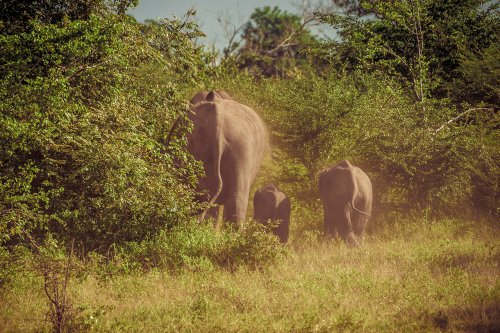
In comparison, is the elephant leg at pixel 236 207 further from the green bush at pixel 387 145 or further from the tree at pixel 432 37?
the tree at pixel 432 37

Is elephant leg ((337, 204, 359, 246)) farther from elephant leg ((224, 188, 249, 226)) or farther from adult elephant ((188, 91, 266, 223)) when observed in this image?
elephant leg ((224, 188, 249, 226))

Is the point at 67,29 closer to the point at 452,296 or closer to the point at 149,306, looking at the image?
the point at 149,306

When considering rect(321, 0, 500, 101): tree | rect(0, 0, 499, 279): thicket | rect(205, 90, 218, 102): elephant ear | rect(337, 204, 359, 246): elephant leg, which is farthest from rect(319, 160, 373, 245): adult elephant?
rect(321, 0, 500, 101): tree

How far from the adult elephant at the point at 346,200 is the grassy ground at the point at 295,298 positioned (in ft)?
7.78

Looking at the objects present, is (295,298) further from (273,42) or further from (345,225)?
(273,42)

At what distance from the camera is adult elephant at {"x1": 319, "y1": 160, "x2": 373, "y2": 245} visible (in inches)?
444

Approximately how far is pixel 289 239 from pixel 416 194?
12.7 feet

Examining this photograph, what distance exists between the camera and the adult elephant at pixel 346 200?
11.3 meters

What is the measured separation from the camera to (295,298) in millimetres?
6445

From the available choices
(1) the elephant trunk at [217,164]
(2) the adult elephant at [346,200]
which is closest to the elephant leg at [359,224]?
(2) the adult elephant at [346,200]

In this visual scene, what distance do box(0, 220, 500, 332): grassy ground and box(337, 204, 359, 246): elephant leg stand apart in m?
2.31

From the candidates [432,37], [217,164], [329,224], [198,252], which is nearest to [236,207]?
[217,164]

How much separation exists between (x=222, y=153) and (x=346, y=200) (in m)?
2.97

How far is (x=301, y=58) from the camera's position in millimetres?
41844
